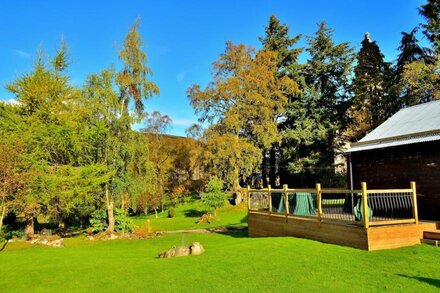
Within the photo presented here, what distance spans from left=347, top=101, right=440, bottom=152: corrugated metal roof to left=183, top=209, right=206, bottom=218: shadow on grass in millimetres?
19471

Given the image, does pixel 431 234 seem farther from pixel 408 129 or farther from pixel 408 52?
pixel 408 52

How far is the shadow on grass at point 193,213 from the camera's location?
3272 cm

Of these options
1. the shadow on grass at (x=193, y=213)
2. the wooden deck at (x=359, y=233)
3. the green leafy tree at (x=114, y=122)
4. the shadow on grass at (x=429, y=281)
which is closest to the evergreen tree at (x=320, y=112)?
the shadow on grass at (x=193, y=213)

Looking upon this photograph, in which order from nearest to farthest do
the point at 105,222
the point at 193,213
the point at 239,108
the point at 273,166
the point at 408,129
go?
the point at 408,129 < the point at 105,222 < the point at 239,108 < the point at 193,213 < the point at 273,166

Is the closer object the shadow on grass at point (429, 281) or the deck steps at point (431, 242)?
the shadow on grass at point (429, 281)

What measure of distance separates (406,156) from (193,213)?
2345cm

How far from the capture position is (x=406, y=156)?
44.2ft

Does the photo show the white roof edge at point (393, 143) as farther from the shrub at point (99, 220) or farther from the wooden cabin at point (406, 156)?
the shrub at point (99, 220)

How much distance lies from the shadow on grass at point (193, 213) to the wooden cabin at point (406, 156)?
1883 centimetres

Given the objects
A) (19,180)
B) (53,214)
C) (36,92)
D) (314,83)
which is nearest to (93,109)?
(36,92)

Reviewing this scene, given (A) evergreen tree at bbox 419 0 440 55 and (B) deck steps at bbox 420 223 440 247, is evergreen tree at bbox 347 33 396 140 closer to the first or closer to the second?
(A) evergreen tree at bbox 419 0 440 55

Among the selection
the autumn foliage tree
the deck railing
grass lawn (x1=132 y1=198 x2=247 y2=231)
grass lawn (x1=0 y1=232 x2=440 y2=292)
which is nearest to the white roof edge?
the deck railing

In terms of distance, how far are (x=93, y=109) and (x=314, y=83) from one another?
76.0ft

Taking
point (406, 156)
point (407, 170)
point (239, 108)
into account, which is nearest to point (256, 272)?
point (407, 170)
